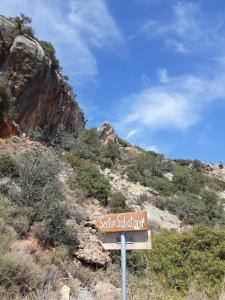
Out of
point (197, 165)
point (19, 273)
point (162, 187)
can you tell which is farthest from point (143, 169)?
point (19, 273)

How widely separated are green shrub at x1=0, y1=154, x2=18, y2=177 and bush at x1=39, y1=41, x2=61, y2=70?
14.6 m

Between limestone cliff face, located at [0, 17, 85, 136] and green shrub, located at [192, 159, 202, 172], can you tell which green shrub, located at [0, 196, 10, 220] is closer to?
limestone cliff face, located at [0, 17, 85, 136]

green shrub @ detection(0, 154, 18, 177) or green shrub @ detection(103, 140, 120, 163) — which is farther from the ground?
green shrub @ detection(103, 140, 120, 163)

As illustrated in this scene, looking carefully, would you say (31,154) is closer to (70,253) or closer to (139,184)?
(70,253)

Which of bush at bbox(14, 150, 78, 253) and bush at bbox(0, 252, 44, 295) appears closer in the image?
bush at bbox(0, 252, 44, 295)

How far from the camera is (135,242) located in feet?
20.4

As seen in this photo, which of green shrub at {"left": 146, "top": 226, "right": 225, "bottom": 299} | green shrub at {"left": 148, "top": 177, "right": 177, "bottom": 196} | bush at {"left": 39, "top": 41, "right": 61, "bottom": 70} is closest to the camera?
green shrub at {"left": 146, "top": 226, "right": 225, "bottom": 299}

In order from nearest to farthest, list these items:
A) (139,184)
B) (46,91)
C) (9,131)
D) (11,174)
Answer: (11,174), (9,131), (46,91), (139,184)

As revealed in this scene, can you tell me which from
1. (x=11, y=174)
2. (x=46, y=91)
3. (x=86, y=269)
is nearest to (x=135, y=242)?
(x=86, y=269)

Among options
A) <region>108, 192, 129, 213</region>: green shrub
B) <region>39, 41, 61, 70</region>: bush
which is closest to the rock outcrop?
<region>39, 41, 61, 70</region>: bush

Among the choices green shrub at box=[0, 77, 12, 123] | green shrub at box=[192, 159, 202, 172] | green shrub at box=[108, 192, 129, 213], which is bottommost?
green shrub at box=[108, 192, 129, 213]

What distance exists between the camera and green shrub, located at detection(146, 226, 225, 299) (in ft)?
41.3

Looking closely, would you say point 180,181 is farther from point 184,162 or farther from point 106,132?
point 184,162

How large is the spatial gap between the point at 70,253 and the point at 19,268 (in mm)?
4717
